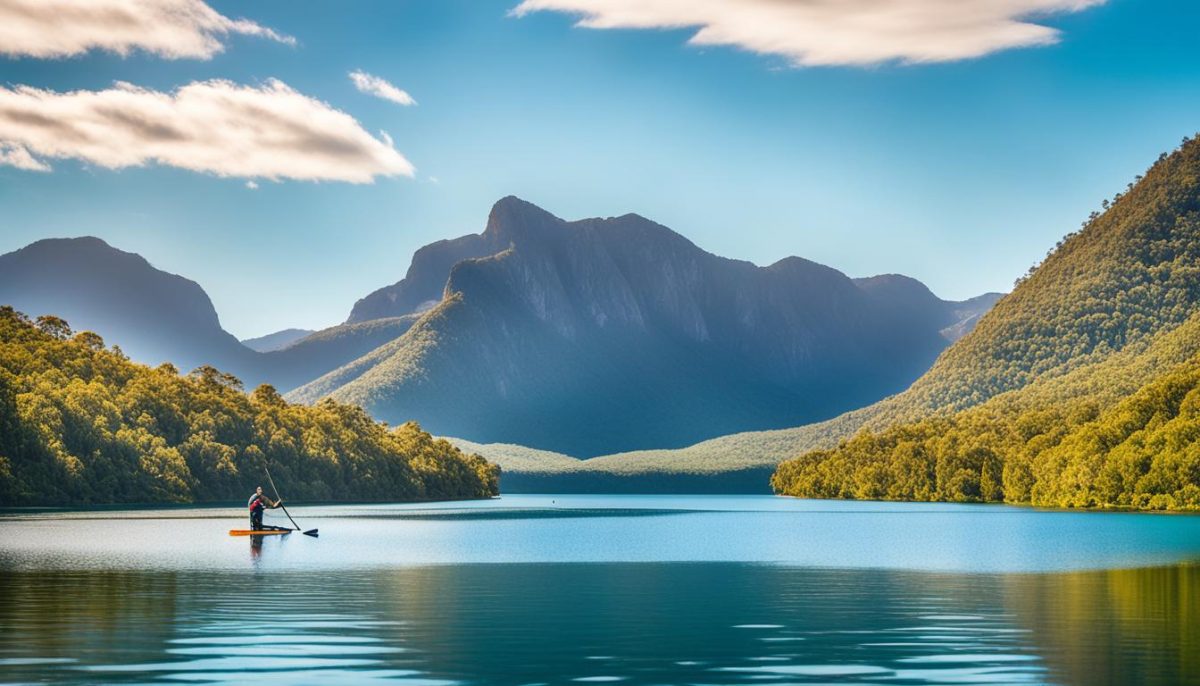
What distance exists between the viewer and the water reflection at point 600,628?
35.8 m

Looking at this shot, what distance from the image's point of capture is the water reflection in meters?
35.8

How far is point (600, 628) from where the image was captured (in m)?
45.9

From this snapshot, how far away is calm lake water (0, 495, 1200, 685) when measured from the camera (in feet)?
119

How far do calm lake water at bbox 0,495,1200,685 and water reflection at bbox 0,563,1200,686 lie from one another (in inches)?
5.1

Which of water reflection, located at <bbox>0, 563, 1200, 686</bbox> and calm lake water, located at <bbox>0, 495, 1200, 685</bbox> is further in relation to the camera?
calm lake water, located at <bbox>0, 495, 1200, 685</bbox>

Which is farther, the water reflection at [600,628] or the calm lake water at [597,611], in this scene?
the calm lake water at [597,611]

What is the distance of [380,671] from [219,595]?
75.2 ft

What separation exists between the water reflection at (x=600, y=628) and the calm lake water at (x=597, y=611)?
13cm

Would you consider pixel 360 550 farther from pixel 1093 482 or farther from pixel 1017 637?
pixel 1093 482

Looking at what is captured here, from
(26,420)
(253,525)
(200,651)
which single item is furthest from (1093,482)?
(200,651)

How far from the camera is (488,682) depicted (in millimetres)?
34094

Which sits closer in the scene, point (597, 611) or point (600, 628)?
point (600, 628)

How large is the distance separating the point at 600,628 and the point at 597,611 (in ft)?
18.3

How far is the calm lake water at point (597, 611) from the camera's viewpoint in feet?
119
